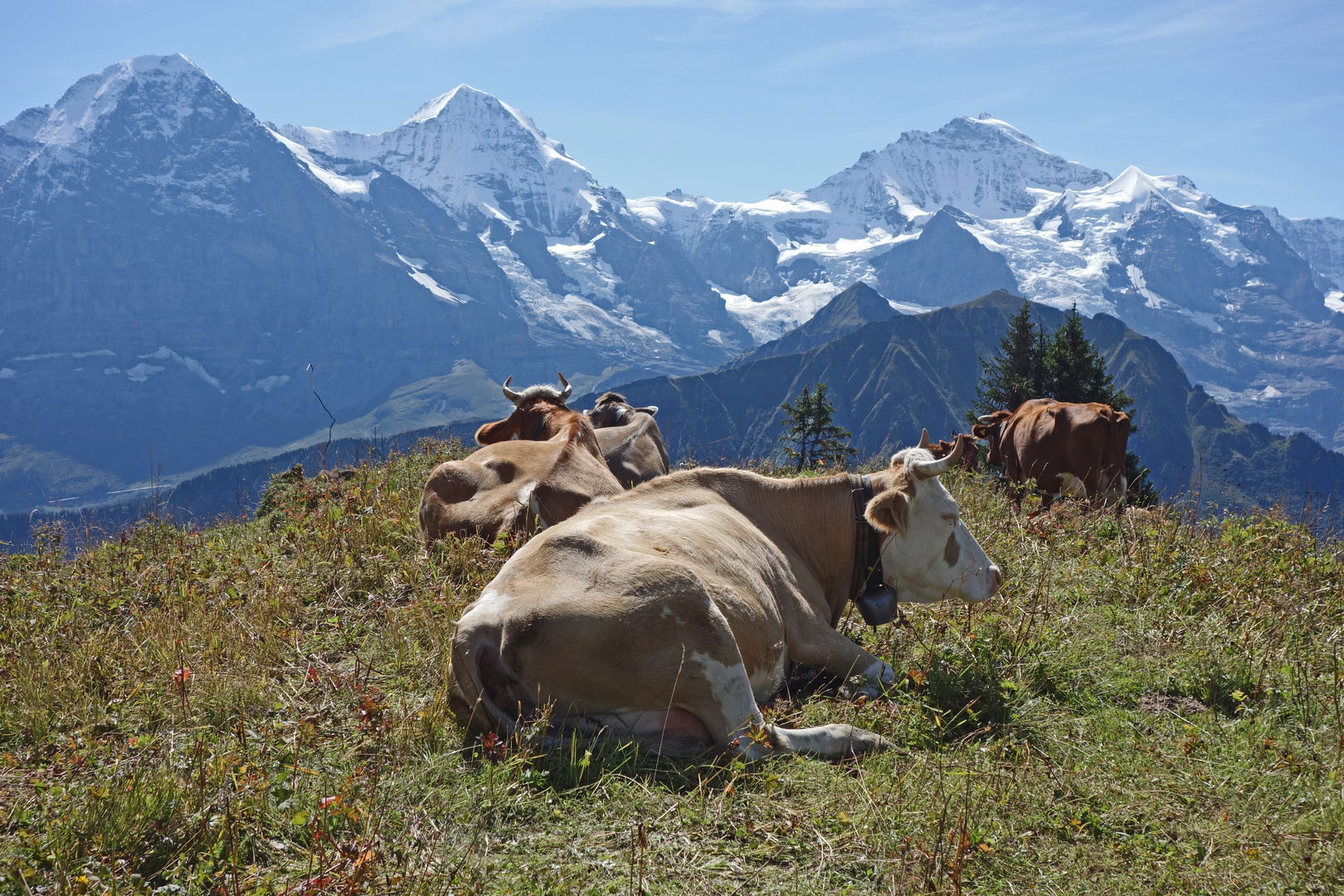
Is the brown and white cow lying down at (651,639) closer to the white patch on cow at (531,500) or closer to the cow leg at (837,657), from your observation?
the cow leg at (837,657)

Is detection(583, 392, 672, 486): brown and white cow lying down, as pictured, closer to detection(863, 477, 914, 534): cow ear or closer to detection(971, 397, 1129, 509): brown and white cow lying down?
detection(863, 477, 914, 534): cow ear

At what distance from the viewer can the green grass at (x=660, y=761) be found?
3771 mm

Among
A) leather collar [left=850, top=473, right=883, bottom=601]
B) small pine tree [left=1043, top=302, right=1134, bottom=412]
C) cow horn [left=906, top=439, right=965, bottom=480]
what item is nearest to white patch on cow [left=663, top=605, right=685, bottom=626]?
leather collar [left=850, top=473, right=883, bottom=601]

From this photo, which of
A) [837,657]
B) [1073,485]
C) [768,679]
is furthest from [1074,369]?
[768,679]

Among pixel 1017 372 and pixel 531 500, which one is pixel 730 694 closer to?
pixel 531 500

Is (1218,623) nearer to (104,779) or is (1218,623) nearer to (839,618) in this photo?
(839,618)

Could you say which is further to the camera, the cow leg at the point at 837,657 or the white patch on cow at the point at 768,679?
the cow leg at the point at 837,657

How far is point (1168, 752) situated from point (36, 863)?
224 inches

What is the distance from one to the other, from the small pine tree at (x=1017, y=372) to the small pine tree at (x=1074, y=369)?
67 cm

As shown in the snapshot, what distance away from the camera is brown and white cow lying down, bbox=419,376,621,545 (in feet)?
29.0

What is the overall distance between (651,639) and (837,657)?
2021 millimetres

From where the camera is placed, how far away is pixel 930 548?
7.48 metres

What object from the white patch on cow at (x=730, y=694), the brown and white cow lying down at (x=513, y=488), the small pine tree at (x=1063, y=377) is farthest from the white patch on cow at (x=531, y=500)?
the small pine tree at (x=1063, y=377)

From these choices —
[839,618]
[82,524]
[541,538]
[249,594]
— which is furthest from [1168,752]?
[82,524]
